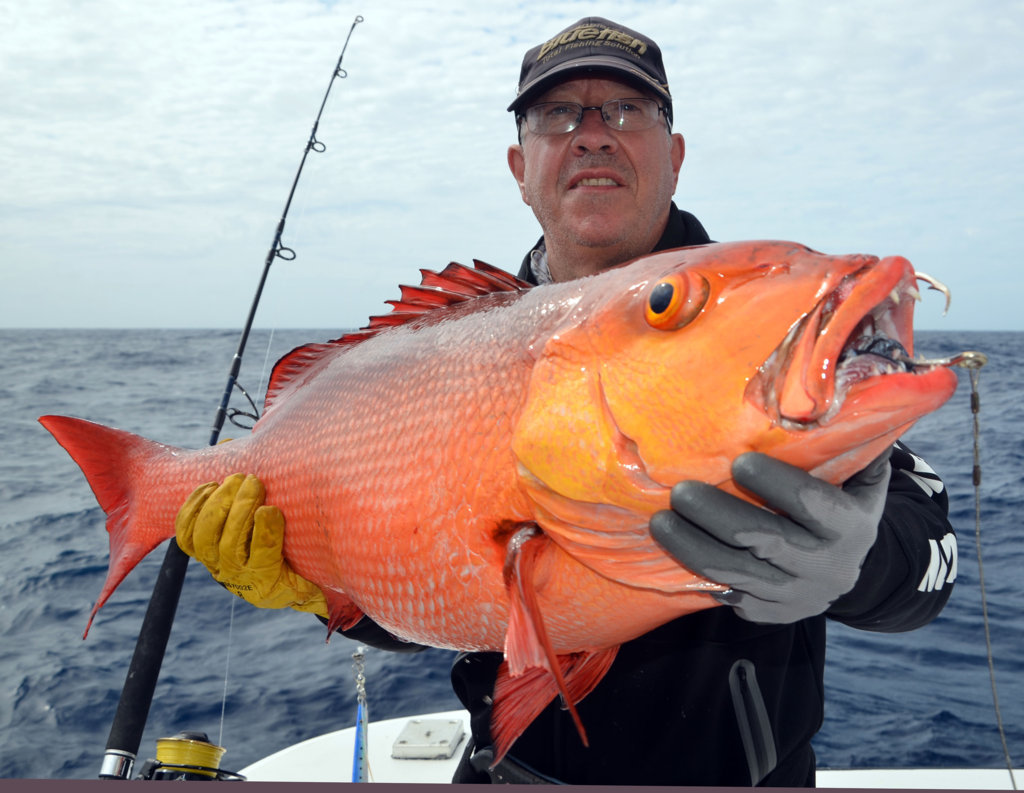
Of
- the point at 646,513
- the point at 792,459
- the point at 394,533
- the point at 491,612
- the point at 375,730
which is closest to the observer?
the point at 792,459

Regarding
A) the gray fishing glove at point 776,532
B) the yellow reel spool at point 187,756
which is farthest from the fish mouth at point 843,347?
the yellow reel spool at point 187,756

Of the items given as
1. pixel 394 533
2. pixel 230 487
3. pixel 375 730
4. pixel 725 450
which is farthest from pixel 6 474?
pixel 725 450

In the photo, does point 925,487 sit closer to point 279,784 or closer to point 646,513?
point 646,513

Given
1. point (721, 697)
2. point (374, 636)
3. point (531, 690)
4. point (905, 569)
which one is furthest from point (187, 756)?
point (905, 569)

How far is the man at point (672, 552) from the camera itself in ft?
4.68

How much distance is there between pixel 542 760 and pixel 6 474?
12.6 meters

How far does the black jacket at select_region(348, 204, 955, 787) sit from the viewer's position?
2146mm

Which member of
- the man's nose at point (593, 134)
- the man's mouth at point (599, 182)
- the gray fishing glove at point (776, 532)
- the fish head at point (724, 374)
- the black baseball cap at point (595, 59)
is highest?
the black baseball cap at point (595, 59)

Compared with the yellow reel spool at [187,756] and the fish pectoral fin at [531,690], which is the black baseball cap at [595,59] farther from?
the yellow reel spool at [187,756]

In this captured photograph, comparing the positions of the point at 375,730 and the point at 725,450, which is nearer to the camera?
the point at 725,450

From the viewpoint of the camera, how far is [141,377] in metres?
25.7

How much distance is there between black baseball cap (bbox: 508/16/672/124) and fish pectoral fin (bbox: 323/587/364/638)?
1949 millimetres

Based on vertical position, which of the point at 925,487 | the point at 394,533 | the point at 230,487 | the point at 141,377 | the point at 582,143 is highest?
the point at 141,377

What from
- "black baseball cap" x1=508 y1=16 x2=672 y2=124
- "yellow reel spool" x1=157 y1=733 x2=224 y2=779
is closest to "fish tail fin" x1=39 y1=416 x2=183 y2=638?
"yellow reel spool" x1=157 y1=733 x2=224 y2=779
